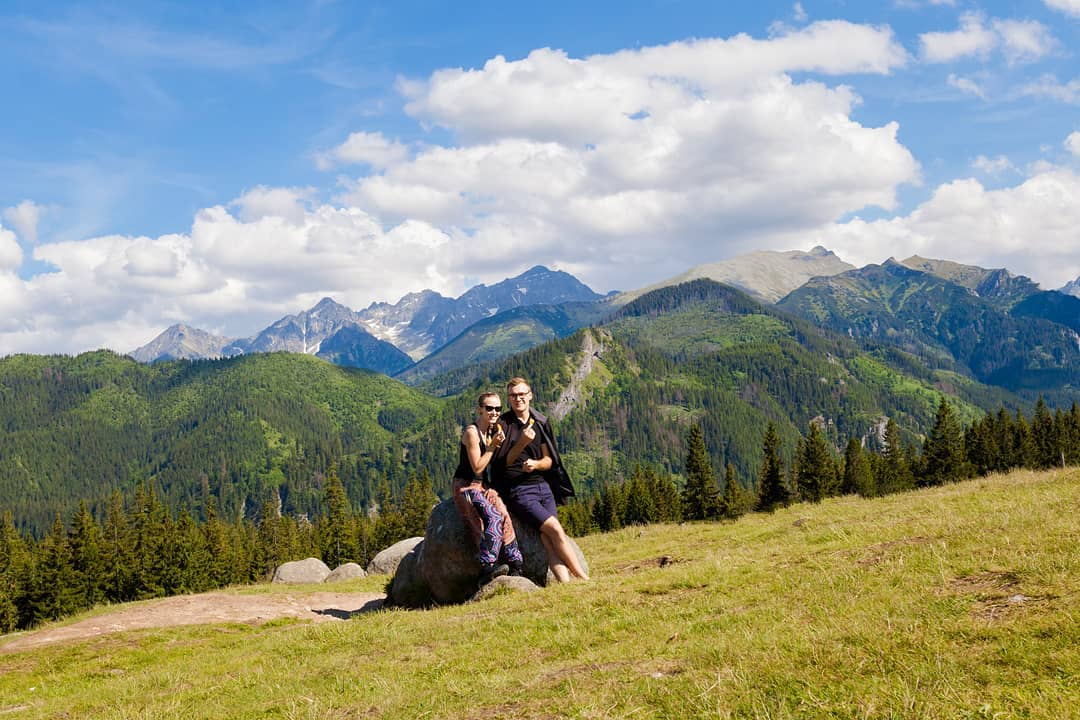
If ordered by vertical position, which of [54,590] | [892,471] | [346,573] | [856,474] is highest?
[346,573]

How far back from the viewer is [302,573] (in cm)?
5006

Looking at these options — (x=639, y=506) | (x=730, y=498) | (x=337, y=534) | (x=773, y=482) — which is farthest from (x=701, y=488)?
(x=337, y=534)

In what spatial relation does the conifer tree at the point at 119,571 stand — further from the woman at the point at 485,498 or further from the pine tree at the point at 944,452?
the pine tree at the point at 944,452

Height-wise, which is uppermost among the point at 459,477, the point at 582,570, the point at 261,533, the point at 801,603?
the point at 459,477

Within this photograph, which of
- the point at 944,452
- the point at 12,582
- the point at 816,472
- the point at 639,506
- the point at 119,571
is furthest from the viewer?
the point at 639,506

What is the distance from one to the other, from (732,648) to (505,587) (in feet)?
30.2

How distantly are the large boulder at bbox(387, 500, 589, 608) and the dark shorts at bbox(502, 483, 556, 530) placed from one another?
5.37 feet

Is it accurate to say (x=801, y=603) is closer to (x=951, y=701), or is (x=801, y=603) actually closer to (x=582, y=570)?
(x=951, y=701)

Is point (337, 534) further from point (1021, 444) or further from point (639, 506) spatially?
point (1021, 444)

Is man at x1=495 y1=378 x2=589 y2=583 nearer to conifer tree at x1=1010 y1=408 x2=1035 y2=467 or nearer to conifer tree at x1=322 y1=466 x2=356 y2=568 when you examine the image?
conifer tree at x1=322 y1=466 x2=356 y2=568

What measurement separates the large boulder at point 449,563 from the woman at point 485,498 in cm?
67

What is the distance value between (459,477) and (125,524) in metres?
94.5

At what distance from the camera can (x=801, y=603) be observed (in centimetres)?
921

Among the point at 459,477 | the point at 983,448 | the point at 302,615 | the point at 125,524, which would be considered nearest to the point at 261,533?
the point at 125,524
